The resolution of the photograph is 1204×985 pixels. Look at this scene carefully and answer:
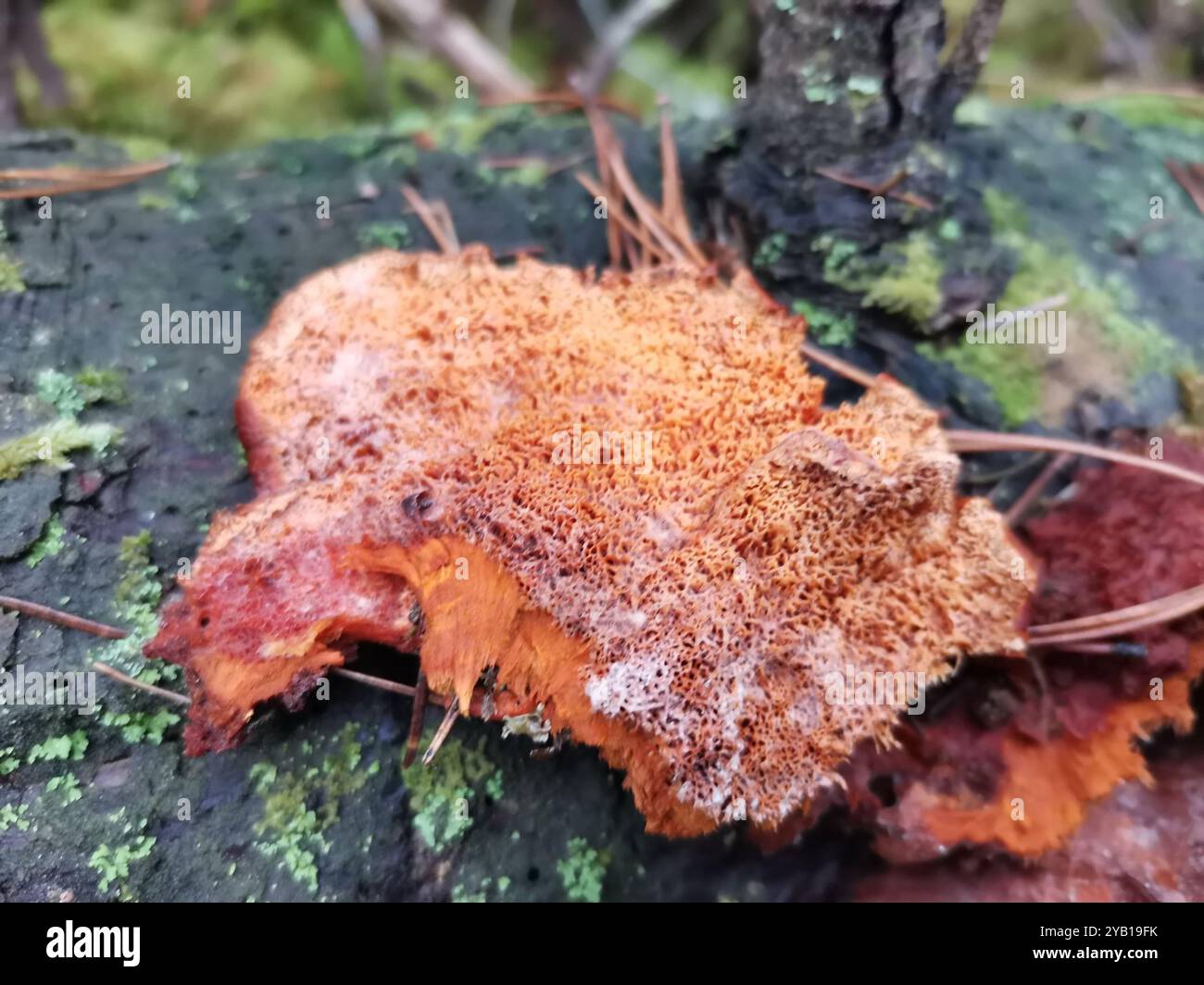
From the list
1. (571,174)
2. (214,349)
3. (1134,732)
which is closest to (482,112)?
(571,174)

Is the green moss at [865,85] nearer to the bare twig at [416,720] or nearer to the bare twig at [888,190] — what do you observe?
the bare twig at [888,190]

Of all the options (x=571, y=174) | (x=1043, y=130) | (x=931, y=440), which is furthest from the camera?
(x=1043, y=130)

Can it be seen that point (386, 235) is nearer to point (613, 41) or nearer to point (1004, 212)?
point (1004, 212)

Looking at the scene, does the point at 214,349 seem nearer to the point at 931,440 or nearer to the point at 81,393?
the point at 81,393

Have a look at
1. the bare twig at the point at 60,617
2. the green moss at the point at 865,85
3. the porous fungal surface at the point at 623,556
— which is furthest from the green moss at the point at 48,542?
the green moss at the point at 865,85

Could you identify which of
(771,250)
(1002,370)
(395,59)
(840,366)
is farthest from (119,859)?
(395,59)
